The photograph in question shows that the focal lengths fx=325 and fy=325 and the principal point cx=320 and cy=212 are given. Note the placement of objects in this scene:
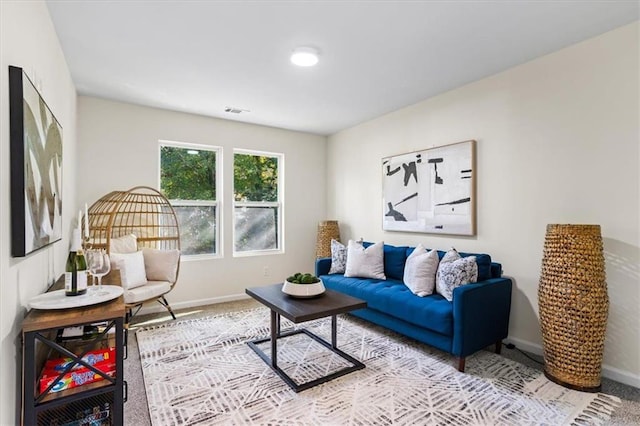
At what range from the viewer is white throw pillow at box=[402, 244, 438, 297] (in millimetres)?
2898

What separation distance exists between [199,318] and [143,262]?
2.87 feet

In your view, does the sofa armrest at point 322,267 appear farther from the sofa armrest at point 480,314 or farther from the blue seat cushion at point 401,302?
the sofa armrest at point 480,314

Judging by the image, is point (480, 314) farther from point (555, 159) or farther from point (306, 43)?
point (306, 43)

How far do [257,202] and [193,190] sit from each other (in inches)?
36.1

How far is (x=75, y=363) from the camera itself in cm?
144

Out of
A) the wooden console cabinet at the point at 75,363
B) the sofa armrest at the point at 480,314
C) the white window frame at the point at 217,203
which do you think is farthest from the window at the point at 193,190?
the sofa armrest at the point at 480,314

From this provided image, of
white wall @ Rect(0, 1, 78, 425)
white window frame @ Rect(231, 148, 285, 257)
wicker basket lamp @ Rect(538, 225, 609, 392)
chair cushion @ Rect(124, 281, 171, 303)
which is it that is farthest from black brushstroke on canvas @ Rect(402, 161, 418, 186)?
white wall @ Rect(0, 1, 78, 425)

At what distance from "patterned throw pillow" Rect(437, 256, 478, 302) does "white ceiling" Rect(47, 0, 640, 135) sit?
1.72 metres

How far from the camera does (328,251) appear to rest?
4.76m

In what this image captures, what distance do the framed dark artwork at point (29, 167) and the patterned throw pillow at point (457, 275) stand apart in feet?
8.89

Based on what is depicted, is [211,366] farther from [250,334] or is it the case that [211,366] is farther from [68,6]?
[68,6]

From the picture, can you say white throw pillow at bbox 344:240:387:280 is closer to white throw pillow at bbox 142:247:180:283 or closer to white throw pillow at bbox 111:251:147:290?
white throw pillow at bbox 142:247:180:283

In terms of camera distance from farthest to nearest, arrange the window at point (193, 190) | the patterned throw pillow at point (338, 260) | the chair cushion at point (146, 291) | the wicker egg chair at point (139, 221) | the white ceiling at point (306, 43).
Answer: the window at point (193, 190) < the patterned throw pillow at point (338, 260) < the wicker egg chair at point (139, 221) < the chair cushion at point (146, 291) < the white ceiling at point (306, 43)

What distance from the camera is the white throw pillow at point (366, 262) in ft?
11.8
